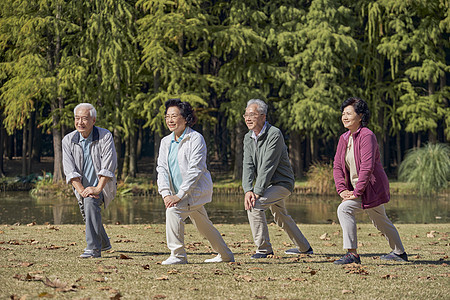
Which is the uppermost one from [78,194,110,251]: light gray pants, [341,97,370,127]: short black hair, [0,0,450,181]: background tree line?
[0,0,450,181]: background tree line

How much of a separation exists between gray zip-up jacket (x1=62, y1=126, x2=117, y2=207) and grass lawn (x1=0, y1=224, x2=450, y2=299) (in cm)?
96

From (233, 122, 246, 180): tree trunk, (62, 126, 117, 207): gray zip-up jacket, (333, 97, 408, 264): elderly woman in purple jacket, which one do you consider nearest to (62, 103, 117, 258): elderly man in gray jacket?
(62, 126, 117, 207): gray zip-up jacket

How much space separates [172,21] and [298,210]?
458 inches

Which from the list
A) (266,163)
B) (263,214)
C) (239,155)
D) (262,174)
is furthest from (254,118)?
(239,155)

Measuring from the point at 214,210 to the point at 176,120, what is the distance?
1285 centimetres

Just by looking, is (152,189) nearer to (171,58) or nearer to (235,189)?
(235,189)

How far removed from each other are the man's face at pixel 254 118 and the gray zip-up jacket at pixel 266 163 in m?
0.11

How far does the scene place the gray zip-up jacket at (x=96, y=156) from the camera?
8312 mm

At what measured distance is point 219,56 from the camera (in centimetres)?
3088

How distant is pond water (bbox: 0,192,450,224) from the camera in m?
16.7

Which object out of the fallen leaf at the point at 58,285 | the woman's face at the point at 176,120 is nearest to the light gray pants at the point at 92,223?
the woman's face at the point at 176,120

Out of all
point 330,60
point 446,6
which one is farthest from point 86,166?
point 446,6

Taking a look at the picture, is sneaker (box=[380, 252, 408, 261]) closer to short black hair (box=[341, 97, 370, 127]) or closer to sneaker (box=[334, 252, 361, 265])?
sneaker (box=[334, 252, 361, 265])

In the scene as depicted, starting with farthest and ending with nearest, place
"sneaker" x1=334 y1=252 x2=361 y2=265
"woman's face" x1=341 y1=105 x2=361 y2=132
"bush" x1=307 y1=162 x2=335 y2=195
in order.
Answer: "bush" x1=307 y1=162 x2=335 y2=195, "woman's face" x1=341 y1=105 x2=361 y2=132, "sneaker" x1=334 y1=252 x2=361 y2=265
